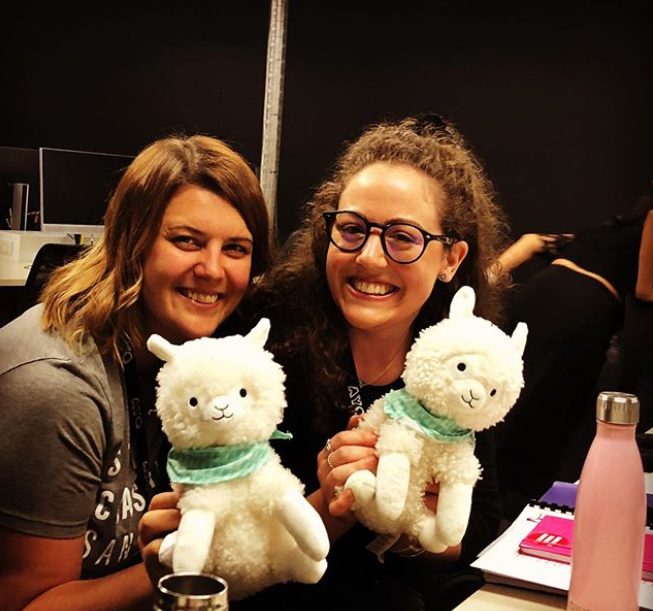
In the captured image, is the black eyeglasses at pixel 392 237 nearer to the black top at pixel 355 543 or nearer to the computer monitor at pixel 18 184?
the black top at pixel 355 543

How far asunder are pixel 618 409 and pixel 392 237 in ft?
1.61

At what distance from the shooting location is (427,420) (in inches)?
39.6

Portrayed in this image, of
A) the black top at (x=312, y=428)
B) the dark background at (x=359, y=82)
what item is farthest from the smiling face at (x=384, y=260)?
the dark background at (x=359, y=82)

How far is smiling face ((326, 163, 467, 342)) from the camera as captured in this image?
1278 millimetres

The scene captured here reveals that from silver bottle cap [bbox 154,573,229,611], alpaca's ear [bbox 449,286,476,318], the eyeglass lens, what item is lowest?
silver bottle cap [bbox 154,573,229,611]

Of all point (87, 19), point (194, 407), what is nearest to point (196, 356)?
point (194, 407)

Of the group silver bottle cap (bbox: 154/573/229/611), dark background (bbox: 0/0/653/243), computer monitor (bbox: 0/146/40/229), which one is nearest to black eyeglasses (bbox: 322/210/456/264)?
silver bottle cap (bbox: 154/573/229/611)

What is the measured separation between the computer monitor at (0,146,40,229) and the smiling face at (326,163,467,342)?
12.1 feet

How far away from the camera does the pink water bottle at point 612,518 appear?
92 cm

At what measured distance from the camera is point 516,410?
9.30 ft

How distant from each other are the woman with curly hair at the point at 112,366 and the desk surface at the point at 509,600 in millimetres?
438

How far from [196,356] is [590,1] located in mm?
3166

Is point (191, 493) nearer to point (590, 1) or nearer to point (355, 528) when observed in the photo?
point (355, 528)

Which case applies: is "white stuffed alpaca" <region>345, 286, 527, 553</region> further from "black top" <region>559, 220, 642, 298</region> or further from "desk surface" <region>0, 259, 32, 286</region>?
"desk surface" <region>0, 259, 32, 286</region>
